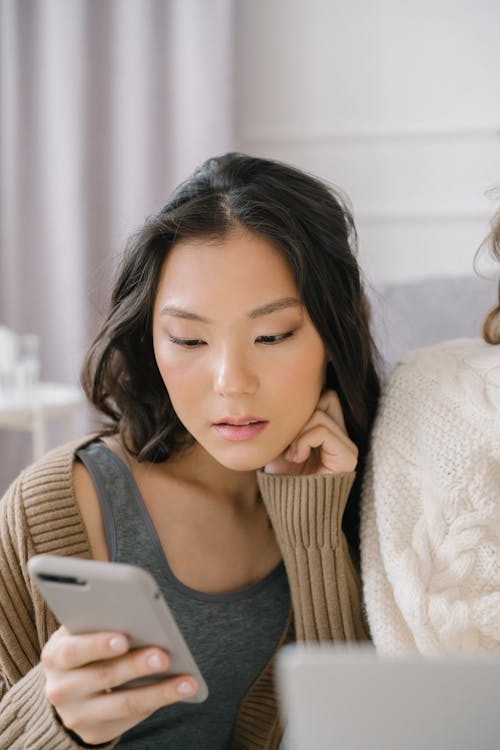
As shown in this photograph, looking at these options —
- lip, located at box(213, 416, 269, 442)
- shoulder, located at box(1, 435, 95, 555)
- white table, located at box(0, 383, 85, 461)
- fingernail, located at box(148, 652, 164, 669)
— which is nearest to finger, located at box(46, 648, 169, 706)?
fingernail, located at box(148, 652, 164, 669)

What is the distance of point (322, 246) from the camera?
1.19 meters

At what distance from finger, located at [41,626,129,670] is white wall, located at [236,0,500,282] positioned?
102 inches

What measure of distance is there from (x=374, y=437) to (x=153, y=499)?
0.31 m

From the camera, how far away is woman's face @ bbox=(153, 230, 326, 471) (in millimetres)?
1089

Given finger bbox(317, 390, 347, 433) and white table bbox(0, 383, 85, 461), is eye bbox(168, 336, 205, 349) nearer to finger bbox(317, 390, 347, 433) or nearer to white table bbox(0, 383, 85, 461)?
finger bbox(317, 390, 347, 433)

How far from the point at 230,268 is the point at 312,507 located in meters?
0.32

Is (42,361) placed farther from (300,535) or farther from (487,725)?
(487,725)

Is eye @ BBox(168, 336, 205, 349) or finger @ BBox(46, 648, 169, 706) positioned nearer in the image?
finger @ BBox(46, 648, 169, 706)

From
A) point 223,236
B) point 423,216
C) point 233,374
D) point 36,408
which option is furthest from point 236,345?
point 423,216

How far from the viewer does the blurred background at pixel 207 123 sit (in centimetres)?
324

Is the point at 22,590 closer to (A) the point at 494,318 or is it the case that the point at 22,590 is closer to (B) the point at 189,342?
(B) the point at 189,342

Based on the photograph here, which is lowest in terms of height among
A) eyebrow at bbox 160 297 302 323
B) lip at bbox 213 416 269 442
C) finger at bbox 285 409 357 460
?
finger at bbox 285 409 357 460

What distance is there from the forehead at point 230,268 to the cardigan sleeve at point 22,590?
0.30 metres

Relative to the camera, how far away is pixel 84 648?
0.84m
